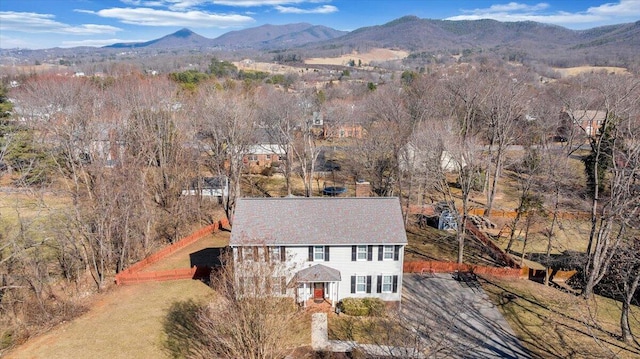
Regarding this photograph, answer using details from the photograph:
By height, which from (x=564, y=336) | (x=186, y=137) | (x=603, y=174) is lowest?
(x=564, y=336)

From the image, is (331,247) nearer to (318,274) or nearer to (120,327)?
(318,274)

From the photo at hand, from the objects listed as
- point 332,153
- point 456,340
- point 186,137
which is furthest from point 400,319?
point 332,153

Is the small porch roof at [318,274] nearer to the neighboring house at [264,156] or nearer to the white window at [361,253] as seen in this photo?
the white window at [361,253]

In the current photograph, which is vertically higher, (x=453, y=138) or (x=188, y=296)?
(x=453, y=138)

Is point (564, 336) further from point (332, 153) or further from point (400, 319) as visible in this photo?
point (332, 153)

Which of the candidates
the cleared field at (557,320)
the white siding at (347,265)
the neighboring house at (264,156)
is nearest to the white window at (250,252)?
the white siding at (347,265)

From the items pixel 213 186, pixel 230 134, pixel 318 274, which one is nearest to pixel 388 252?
pixel 318 274

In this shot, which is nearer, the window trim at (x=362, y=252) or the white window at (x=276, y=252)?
the white window at (x=276, y=252)
